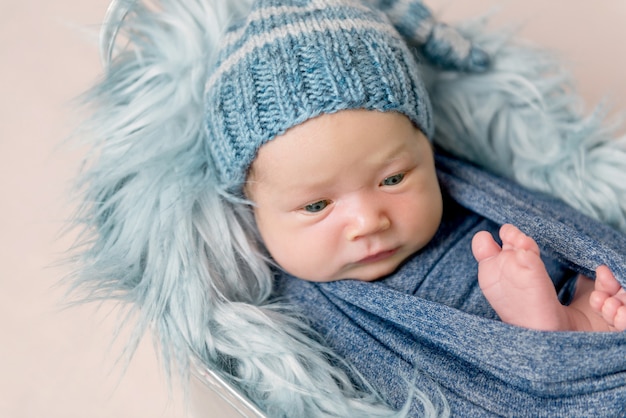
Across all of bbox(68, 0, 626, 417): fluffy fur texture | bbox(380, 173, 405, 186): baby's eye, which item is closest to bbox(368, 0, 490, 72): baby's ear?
bbox(68, 0, 626, 417): fluffy fur texture

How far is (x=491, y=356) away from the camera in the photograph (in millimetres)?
926

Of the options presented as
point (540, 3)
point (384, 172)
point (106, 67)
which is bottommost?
point (540, 3)

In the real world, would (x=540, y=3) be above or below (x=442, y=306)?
below

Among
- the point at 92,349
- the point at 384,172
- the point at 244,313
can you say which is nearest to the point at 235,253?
the point at 244,313

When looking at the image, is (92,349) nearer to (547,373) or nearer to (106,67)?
(106,67)

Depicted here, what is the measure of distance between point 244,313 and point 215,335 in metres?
0.05

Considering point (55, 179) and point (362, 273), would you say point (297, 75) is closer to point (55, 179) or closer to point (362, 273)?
point (362, 273)

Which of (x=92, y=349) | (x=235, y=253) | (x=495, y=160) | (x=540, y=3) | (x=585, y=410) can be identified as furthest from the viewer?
(x=540, y=3)

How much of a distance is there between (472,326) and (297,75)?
1.28ft

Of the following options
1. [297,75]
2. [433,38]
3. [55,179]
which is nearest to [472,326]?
[297,75]

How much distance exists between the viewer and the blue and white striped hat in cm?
96

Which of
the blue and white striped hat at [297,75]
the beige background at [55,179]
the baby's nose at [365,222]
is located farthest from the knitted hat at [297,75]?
the beige background at [55,179]

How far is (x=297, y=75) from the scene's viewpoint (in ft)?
3.15

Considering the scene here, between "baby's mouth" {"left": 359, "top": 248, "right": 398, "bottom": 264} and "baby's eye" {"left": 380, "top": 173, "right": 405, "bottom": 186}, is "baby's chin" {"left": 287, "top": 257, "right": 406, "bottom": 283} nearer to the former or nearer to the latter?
"baby's mouth" {"left": 359, "top": 248, "right": 398, "bottom": 264}
